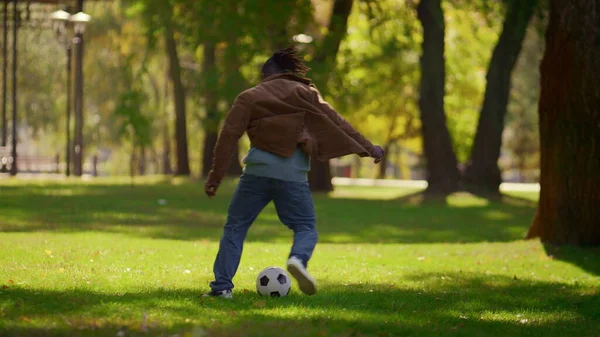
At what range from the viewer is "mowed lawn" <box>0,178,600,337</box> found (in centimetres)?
780

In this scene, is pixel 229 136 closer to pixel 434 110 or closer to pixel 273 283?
pixel 273 283

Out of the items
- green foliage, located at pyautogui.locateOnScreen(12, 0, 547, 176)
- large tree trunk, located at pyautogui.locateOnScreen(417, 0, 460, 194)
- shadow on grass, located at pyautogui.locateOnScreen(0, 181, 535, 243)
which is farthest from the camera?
large tree trunk, located at pyautogui.locateOnScreen(417, 0, 460, 194)

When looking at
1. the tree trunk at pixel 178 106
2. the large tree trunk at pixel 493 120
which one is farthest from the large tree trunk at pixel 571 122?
the tree trunk at pixel 178 106

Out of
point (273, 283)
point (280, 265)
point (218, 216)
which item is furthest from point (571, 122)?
point (218, 216)

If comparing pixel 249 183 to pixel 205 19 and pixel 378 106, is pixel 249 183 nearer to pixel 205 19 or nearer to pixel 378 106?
pixel 205 19

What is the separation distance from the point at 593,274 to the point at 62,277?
630cm

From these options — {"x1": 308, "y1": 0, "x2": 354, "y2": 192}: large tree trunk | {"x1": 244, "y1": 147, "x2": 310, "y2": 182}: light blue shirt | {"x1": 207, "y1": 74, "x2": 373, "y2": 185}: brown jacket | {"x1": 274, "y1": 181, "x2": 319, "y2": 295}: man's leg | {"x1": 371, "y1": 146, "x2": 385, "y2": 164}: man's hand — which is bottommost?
{"x1": 274, "y1": 181, "x2": 319, "y2": 295}: man's leg

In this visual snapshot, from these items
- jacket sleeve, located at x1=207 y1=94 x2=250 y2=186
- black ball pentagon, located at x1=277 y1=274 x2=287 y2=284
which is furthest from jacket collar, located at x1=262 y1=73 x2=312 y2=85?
black ball pentagon, located at x1=277 y1=274 x2=287 y2=284

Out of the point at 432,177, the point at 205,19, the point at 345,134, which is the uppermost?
the point at 205,19

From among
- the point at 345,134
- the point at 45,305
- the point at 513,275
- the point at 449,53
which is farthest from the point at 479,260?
the point at 449,53

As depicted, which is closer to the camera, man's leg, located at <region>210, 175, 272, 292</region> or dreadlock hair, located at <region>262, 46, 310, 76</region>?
man's leg, located at <region>210, 175, 272, 292</region>

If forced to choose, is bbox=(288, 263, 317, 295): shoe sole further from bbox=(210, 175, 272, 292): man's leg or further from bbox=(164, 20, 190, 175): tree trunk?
bbox=(164, 20, 190, 175): tree trunk

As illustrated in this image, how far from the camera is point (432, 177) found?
31.0 metres

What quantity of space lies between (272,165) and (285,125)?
0.32 meters
